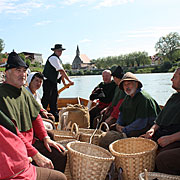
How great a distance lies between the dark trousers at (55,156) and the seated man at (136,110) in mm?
608

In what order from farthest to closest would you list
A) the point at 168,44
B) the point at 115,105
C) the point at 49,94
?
the point at 168,44, the point at 49,94, the point at 115,105

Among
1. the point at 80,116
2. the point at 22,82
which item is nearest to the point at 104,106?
the point at 80,116

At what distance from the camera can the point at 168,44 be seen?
56812 mm

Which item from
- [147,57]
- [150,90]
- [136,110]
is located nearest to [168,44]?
[147,57]

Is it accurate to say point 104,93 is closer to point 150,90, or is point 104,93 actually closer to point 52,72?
point 52,72

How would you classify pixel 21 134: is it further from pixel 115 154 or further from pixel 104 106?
pixel 104 106

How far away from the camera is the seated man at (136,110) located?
267 cm

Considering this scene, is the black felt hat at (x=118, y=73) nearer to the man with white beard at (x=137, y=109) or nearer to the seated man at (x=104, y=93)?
the seated man at (x=104, y=93)

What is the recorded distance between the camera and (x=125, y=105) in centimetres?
296

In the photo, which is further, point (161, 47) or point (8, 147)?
point (161, 47)

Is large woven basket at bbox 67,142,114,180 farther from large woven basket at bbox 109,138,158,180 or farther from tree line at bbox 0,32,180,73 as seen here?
tree line at bbox 0,32,180,73

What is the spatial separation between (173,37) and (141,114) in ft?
194

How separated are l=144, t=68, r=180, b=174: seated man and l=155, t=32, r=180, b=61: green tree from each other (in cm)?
5637

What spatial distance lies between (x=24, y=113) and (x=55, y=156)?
46 centimetres
